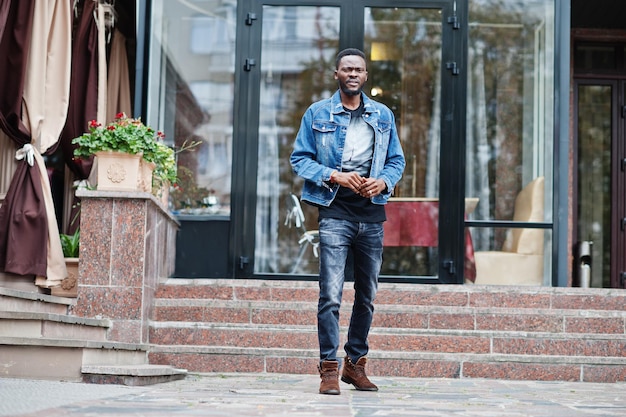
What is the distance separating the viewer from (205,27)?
10.0 metres

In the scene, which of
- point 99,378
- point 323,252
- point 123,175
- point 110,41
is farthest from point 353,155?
point 110,41

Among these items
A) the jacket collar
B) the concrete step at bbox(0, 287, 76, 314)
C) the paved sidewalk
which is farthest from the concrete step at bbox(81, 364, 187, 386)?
the jacket collar

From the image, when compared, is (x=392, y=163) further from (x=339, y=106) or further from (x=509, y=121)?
(x=509, y=121)

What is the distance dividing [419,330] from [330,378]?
229cm

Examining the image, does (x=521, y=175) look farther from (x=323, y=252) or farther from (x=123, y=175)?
(x=323, y=252)

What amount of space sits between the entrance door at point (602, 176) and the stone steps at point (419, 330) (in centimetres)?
406

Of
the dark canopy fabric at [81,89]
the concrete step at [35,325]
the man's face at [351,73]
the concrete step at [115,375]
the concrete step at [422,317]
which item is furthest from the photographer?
the dark canopy fabric at [81,89]

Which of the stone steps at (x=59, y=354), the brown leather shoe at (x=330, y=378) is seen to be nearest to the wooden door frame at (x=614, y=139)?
the stone steps at (x=59, y=354)

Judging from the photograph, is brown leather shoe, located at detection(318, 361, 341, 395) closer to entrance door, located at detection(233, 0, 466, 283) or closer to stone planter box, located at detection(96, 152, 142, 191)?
stone planter box, located at detection(96, 152, 142, 191)

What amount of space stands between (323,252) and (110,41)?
6.48 m

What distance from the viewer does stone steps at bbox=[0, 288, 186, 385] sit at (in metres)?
5.62

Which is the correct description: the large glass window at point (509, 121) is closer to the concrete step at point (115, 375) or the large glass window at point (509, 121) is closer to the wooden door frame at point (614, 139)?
the wooden door frame at point (614, 139)

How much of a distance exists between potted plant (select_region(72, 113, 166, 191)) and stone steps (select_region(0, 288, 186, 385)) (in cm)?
111

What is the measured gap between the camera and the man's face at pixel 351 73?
539 centimetres
